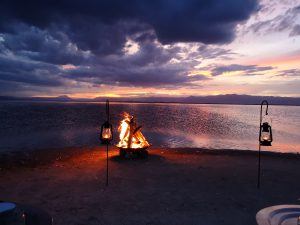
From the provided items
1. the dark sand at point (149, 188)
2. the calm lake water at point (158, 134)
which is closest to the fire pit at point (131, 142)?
the dark sand at point (149, 188)

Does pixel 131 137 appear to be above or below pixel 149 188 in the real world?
above

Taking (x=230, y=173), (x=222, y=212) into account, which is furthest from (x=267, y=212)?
(x=230, y=173)

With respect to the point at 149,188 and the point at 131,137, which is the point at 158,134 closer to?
the point at 131,137

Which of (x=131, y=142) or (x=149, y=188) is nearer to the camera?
(x=149, y=188)

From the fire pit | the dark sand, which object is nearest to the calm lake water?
the fire pit

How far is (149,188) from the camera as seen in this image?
10.9 meters

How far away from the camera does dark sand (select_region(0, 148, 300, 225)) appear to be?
8.40 meters

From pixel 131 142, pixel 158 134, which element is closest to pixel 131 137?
pixel 131 142

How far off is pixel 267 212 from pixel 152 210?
16.9ft

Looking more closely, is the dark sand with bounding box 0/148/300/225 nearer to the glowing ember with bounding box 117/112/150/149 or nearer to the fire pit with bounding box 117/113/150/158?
the fire pit with bounding box 117/113/150/158

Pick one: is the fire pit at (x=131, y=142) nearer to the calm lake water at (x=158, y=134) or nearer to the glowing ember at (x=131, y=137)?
the glowing ember at (x=131, y=137)

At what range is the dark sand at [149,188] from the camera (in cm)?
840

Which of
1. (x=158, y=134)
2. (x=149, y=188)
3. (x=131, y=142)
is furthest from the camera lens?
(x=158, y=134)

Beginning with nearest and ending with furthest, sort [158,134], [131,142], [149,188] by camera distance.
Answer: [149,188] → [131,142] → [158,134]
